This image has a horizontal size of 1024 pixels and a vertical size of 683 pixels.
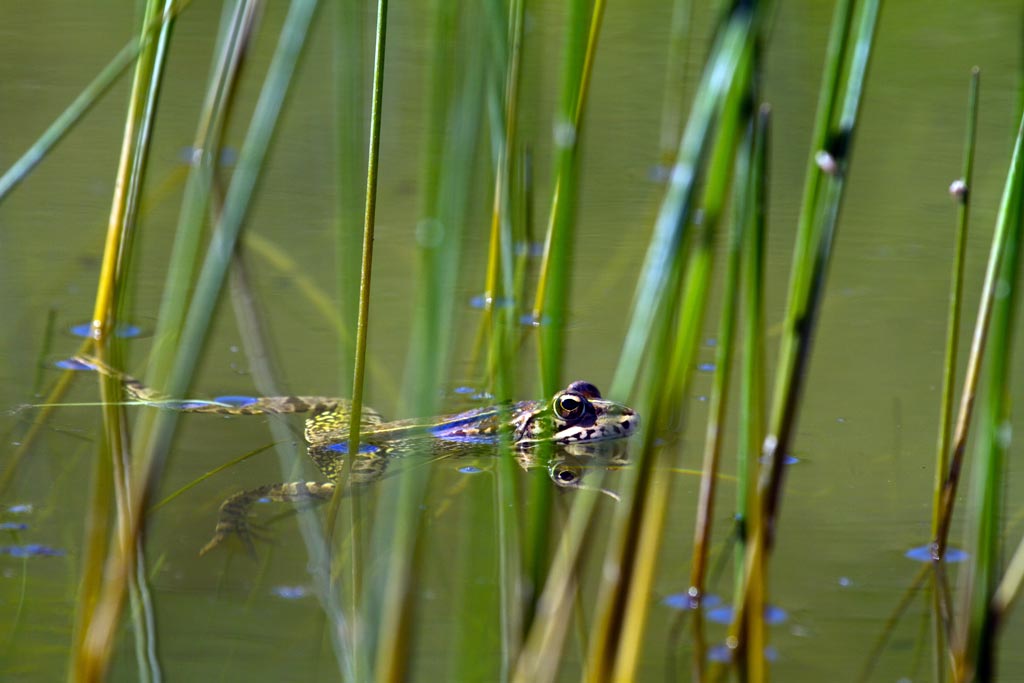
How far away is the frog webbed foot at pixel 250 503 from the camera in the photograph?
3.05m

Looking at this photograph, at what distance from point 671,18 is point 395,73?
2528 mm

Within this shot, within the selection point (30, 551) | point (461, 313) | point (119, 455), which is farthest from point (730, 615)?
point (461, 313)

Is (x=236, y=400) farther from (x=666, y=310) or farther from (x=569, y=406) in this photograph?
(x=666, y=310)

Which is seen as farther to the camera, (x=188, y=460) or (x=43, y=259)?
(x=43, y=259)

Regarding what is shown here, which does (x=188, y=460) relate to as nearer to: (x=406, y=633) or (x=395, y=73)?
(x=406, y=633)

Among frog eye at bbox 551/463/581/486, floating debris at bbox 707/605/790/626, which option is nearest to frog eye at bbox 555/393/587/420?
frog eye at bbox 551/463/581/486

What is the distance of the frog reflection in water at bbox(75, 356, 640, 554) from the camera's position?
3.74 m

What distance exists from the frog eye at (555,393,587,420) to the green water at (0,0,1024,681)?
1.14ft

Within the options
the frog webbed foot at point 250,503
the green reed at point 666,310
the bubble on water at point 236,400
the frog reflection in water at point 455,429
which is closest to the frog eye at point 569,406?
the frog reflection in water at point 455,429

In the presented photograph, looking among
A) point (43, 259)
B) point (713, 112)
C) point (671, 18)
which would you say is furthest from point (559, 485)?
point (671, 18)

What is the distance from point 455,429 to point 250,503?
0.85 metres

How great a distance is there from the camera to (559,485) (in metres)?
3.65

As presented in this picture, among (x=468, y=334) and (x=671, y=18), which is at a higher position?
(x=671, y=18)

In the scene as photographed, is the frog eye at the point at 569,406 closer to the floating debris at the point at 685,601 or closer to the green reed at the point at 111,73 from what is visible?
the floating debris at the point at 685,601
